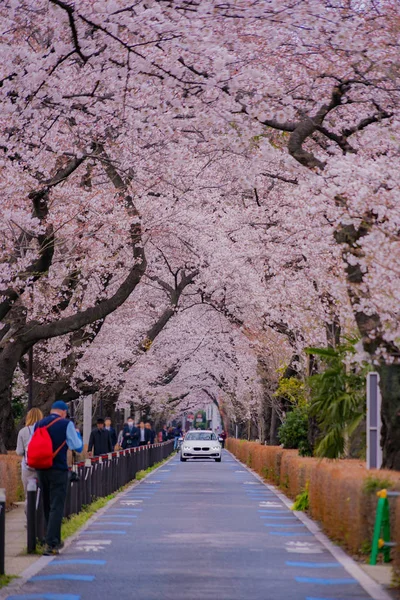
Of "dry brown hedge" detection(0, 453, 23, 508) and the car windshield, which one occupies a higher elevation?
the car windshield

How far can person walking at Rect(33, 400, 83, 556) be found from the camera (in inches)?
546

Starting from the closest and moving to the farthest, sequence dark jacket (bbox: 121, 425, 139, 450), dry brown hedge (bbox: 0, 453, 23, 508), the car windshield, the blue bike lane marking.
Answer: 1. the blue bike lane marking
2. dry brown hedge (bbox: 0, 453, 23, 508)
3. dark jacket (bbox: 121, 425, 139, 450)
4. the car windshield

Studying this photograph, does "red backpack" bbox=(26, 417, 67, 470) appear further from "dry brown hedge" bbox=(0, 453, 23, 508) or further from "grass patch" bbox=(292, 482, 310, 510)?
"grass patch" bbox=(292, 482, 310, 510)

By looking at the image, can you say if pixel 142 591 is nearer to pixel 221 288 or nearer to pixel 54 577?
pixel 54 577

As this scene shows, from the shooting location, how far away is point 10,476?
824 inches

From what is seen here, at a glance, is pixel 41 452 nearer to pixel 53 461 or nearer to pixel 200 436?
pixel 53 461

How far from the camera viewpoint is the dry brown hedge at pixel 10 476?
2069 centimetres

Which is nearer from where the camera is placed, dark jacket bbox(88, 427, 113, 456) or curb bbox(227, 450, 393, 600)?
curb bbox(227, 450, 393, 600)

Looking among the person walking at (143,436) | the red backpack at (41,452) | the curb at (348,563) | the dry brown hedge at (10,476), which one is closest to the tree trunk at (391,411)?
the curb at (348,563)

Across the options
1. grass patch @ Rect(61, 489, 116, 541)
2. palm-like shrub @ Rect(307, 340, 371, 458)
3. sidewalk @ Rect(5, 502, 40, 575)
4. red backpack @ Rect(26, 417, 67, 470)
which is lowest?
sidewalk @ Rect(5, 502, 40, 575)

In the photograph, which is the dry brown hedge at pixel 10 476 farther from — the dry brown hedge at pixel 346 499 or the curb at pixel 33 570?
the dry brown hedge at pixel 346 499

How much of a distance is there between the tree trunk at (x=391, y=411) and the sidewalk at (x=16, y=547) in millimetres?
5034

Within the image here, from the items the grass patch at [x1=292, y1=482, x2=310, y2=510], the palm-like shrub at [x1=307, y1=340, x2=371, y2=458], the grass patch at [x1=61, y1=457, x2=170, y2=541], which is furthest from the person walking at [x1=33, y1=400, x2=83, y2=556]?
the grass patch at [x1=292, y1=482, x2=310, y2=510]

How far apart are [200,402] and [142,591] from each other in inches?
4417
